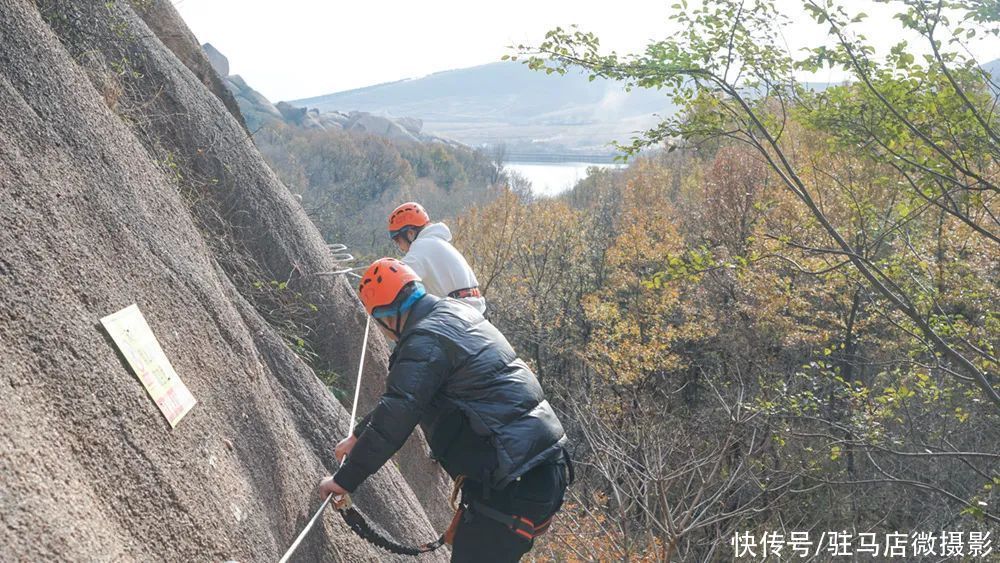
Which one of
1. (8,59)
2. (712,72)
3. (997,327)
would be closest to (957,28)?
(712,72)

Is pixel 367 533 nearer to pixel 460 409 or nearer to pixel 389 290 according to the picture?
pixel 460 409

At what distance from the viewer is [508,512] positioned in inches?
160

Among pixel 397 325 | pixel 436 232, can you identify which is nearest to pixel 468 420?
pixel 397 325

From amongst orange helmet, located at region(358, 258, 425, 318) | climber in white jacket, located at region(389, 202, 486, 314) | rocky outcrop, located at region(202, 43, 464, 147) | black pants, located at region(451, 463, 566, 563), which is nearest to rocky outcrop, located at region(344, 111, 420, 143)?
rocky outcrop, located at region(202, 43, 464, 147)

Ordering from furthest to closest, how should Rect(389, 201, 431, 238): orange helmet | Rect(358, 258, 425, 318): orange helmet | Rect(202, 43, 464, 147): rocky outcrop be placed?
1. Rect(202, 43, 464, 147): rocky outcrop
2. Rect(389, 201, 431, 238): orange helmet
3. Rect(358, 258, 425, 318): orange helmet

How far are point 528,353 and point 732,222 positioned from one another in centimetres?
1079

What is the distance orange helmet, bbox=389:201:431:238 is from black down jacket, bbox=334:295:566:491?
2.72 meters

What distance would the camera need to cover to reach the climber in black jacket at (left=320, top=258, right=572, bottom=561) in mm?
3852

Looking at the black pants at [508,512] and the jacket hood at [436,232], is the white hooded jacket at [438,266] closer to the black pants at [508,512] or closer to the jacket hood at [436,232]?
the jacket hood at [436,232]

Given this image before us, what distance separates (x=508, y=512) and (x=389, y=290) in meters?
1.30

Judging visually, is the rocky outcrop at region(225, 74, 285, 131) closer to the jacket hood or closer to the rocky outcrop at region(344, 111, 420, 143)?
the rocky outcrop at region(344, 111, 420, 143)

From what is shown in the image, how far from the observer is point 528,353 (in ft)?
116

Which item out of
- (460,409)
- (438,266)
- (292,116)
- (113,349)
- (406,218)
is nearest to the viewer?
(113,349)

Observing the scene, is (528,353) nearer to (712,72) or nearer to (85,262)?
(712,72)
